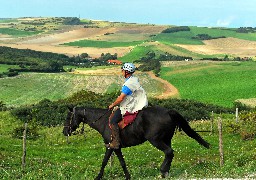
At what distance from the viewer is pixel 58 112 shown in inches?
1837

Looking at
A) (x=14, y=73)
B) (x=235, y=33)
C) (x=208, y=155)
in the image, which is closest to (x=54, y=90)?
(x=14, y=73)

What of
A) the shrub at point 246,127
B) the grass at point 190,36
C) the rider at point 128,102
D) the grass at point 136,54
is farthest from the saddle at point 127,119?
the grass at point 190,36

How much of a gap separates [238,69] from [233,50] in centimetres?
6053

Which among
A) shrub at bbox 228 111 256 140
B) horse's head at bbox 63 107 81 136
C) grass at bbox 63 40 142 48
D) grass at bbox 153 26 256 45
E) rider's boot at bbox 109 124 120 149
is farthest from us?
grass at bbox 153 26 256 45

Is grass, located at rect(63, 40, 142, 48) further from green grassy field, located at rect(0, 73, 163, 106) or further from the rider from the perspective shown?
the rider

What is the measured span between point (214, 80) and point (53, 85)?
1421 inches

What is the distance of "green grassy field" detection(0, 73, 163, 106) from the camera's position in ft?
248

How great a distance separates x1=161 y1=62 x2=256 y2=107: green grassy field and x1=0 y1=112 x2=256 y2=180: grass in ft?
141

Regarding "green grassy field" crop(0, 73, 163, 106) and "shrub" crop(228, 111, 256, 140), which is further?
"green grassy field" crop(0, 73, 163, 106)

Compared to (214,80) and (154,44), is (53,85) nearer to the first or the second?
(214,80)

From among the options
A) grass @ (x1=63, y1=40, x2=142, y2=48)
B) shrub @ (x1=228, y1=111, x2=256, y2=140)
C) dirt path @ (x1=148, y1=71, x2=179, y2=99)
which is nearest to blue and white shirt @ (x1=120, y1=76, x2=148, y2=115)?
shrub @ (x1=228, y1=111, x2=256, y2=140)

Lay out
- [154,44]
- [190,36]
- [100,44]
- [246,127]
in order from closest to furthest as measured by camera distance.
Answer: [246,127], [154,44], [100,44], [190,36]

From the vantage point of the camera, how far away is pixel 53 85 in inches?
3428

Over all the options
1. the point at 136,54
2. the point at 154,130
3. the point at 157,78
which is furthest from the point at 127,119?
the point at 136,54
